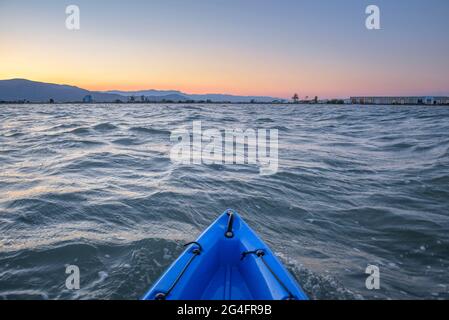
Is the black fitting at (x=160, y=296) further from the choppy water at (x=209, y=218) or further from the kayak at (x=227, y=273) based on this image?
the choppy water at (x=209, y=218)

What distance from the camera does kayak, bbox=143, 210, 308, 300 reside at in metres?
3.96

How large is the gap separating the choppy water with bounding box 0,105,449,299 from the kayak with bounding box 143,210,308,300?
151cm

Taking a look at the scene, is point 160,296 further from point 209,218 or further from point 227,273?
point 209,218

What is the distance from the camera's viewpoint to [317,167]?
593 inches

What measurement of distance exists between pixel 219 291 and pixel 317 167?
11.7 meters

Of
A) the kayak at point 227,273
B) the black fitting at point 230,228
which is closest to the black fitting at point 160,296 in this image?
the kayak at point 227,273

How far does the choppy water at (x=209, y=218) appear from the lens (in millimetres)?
5828

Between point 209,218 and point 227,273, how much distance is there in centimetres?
401

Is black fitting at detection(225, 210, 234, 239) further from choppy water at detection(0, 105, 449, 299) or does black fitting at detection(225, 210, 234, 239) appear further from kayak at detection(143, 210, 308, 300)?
choppy water at detection(0, 105, 449, 299)

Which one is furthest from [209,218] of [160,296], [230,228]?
[160,296]

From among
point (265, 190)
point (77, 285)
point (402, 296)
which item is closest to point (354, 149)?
point (265, 190)

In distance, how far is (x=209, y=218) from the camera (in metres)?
8.83

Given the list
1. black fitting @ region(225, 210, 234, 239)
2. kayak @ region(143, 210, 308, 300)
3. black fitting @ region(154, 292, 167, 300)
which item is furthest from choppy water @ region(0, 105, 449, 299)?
black fitting @ region(154, 292, 167, 300)

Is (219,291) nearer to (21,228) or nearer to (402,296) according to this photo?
(402,296)
